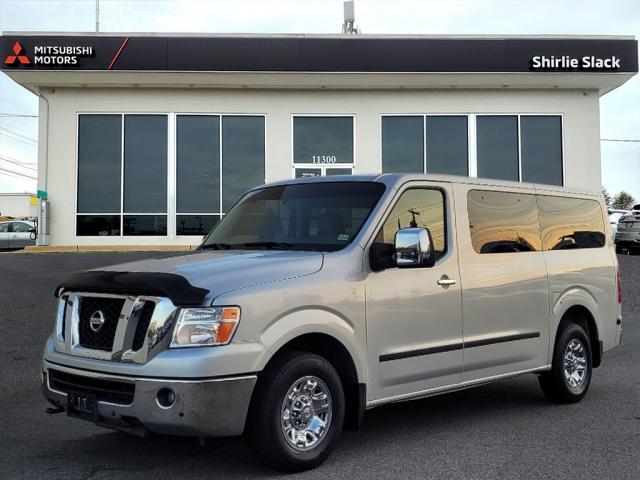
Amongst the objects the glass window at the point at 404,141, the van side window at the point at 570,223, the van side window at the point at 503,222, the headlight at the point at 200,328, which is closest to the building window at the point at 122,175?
the glass window at the point at 404,141

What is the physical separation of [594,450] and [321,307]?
7.62 feet

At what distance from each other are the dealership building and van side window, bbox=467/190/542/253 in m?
14.4

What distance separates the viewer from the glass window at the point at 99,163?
2089cm

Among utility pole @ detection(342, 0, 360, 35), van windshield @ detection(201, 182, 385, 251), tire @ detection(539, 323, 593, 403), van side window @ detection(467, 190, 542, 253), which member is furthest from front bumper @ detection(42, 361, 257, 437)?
utility pole @ detection(342, 0, 360, 35)

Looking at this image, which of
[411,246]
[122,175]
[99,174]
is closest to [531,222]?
[411,246]

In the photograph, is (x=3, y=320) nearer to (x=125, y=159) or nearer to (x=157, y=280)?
(x=157, y=280)

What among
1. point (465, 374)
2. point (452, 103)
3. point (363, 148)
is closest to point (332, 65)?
point (363, 148)

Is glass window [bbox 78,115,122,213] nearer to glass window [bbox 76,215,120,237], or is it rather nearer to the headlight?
glass window [bbox 76,215,120,237]

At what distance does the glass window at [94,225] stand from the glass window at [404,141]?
8.65 m

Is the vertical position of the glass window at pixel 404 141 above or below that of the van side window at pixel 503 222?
above

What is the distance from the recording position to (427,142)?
21406 mm

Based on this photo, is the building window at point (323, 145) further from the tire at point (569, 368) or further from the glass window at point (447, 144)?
the tire at point (569, 368)

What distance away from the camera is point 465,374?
5.41 m

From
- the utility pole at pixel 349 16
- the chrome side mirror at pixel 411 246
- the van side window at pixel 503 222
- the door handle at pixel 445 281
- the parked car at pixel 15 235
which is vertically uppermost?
the utility pole at pixel 349 16
